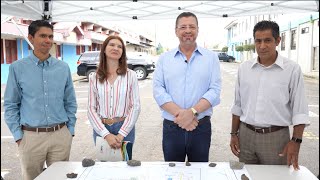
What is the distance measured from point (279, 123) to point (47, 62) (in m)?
1.96

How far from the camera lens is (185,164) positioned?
7.43ft

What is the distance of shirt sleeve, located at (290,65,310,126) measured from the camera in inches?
93.0

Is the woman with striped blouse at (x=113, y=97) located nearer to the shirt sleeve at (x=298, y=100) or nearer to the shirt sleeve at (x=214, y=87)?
the shirt sleeve at (x=214, y=87)

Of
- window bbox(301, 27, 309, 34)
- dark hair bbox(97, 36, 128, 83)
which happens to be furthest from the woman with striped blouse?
window bbox(301, 27, 309, 34)

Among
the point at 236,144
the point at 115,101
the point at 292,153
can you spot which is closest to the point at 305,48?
the point at 236,144

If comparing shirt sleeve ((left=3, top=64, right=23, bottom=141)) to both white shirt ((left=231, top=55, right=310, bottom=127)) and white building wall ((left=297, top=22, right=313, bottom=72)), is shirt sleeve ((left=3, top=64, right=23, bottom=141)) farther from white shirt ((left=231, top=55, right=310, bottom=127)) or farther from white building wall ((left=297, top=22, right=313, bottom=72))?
white building wall ((left=297, top=22, right=313, bottom=72))

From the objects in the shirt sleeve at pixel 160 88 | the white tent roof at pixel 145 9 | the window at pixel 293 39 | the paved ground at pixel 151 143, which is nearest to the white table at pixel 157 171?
the shirt sleeve at pixel 160 88

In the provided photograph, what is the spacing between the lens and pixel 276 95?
2.44m

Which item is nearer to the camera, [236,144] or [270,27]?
[270,27]

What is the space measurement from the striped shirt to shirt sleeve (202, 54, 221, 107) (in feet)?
2.21

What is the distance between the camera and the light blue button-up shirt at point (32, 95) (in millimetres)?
2676

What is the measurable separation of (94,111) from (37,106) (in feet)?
1.54

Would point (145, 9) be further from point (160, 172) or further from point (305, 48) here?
point (305, 48)

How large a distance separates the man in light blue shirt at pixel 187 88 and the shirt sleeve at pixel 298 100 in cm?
57
